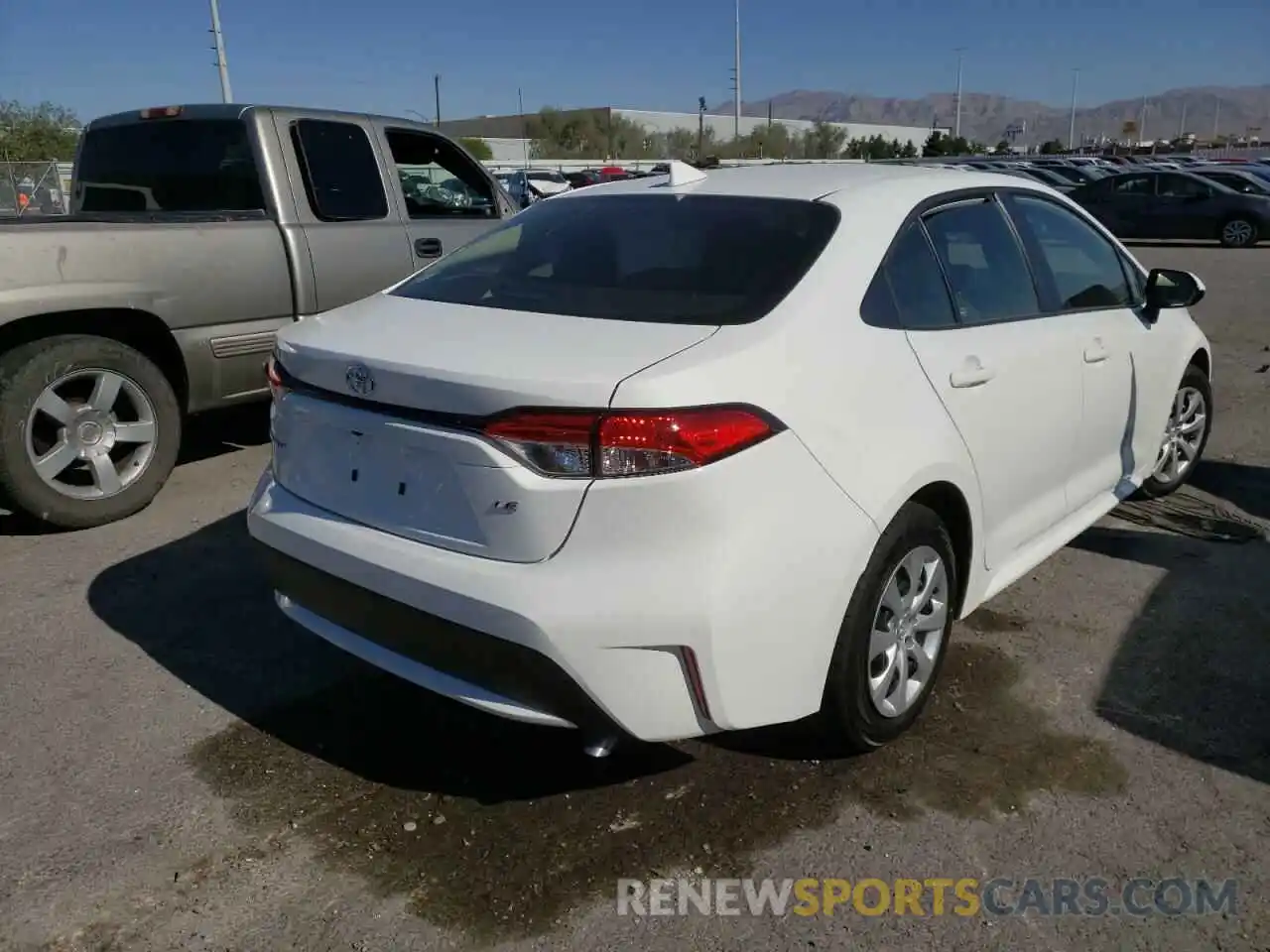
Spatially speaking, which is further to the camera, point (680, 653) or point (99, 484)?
point (99, 484)

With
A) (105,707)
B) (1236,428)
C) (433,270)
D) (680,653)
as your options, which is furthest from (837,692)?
(1236,428)

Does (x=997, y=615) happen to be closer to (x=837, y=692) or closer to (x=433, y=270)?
(x=837, y=692)

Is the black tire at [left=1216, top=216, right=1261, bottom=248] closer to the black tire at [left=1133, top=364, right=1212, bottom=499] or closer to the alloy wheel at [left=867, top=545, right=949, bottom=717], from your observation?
the black tire at [left=1133, top=364, right=1212, bottom=499]

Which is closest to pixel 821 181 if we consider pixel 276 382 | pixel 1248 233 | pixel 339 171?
pixel 276 382

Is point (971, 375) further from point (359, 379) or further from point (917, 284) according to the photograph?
point (359, 379)

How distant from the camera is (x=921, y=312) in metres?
3.06

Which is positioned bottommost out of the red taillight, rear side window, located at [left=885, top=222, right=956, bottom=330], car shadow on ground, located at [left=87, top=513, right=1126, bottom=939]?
car shadow on ground, located at [left=87, top=513, right=1126, bottom=939]

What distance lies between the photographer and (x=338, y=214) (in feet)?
19.1

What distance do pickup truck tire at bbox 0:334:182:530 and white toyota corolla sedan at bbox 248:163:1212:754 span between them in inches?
84.1

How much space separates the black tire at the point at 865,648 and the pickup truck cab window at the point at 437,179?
14.3ft

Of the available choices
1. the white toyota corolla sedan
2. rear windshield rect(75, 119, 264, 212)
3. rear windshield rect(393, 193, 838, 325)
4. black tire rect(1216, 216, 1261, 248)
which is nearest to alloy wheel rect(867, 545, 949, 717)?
the white toyota corolla sedan

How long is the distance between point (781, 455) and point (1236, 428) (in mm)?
5492

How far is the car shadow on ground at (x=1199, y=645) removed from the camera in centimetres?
315

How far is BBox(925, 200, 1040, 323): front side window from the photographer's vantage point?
3.30 metres
